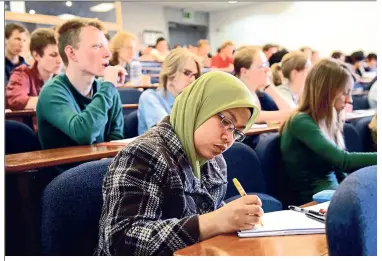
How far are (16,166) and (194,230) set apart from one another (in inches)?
26.8

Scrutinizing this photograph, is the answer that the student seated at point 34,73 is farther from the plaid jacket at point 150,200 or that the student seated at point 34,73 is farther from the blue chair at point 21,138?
the plaid jacket at point 150,200

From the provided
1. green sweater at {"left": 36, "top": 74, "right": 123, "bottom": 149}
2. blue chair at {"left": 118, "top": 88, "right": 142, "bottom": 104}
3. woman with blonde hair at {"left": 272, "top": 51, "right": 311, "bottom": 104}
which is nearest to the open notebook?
green sweater at {"left": 36, "top": 74, "right": 123, "bottom": 149}

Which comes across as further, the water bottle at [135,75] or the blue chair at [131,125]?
the water bottle at [135,75]

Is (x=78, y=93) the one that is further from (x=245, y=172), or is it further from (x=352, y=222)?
(x=352, y=222)

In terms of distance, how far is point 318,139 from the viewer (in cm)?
176

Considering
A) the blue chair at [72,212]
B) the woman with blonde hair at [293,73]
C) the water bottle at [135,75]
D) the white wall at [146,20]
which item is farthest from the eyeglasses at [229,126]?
the white wall at [146,20]

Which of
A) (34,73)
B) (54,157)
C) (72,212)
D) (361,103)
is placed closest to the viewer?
(72,212)

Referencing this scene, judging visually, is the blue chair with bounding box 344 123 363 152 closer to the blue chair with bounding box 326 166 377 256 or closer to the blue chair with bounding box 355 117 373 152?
the blue chair with bounding box 355 117 373 152

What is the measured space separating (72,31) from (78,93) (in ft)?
0.86

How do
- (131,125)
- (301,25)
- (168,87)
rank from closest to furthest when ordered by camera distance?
1. (168,87)
2. (131,125)
3. (301,25)

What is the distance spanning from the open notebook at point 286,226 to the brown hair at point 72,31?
3.93 feet

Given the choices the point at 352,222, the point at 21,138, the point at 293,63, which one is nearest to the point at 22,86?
the point at 21,138

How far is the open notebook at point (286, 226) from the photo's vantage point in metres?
0.93
